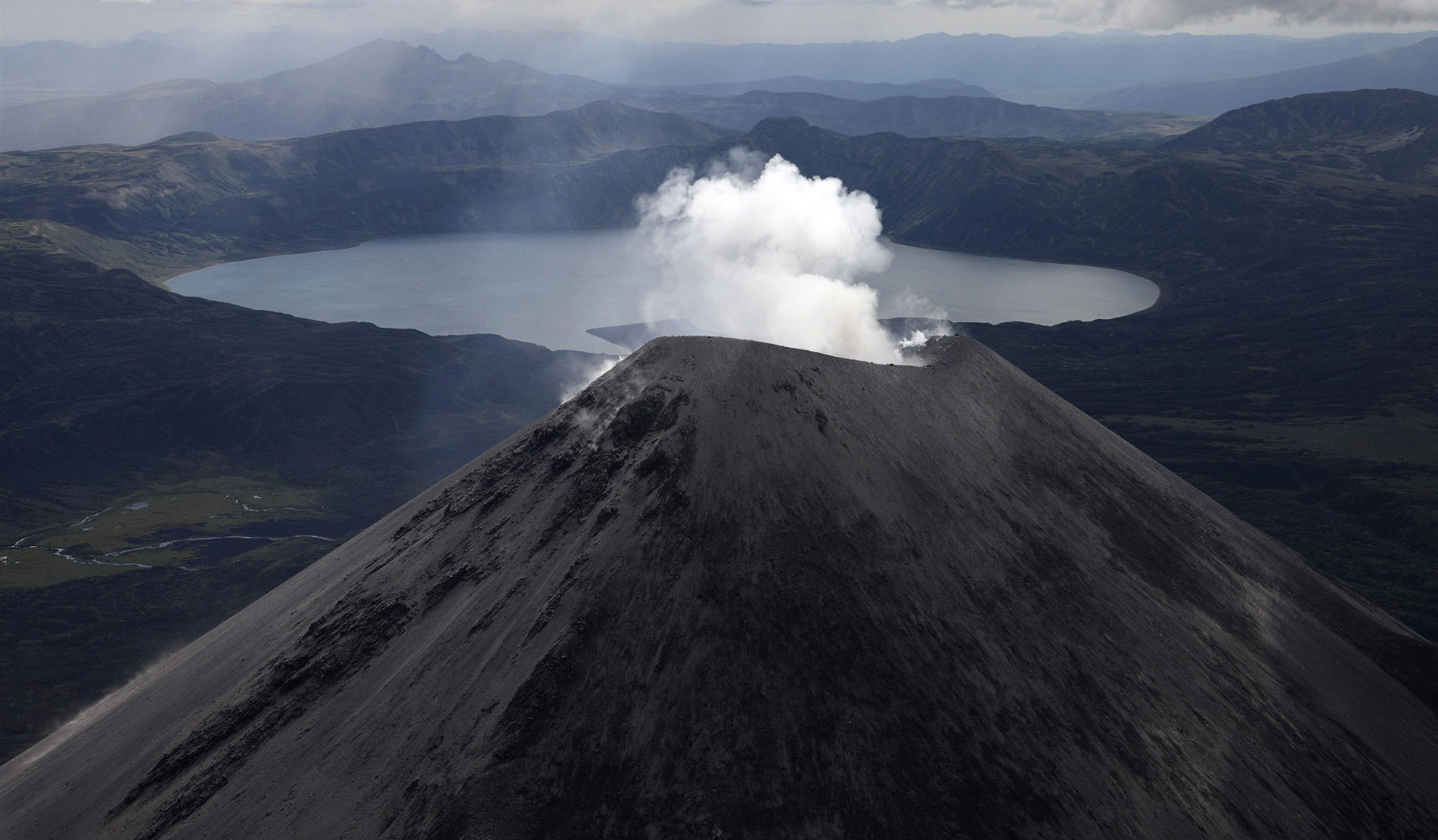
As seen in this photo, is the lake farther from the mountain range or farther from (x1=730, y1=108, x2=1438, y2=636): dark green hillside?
(x1=730, y1=108, x2=1438, y2=636): dark green hillside

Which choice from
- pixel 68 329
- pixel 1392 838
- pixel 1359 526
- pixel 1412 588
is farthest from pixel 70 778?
pixel 68 329

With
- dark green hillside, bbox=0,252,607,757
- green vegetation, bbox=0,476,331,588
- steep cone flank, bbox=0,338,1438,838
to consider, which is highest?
steep cone flank, bbox=0,338,1438,838

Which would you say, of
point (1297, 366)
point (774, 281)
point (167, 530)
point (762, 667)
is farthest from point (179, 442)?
point (1297, 366)

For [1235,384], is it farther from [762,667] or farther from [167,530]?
[167,530]

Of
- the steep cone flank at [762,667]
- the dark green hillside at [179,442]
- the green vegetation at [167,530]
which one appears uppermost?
the steep cone flank at [762,667]

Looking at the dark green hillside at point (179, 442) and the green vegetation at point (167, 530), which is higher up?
the dark green hillside at point (179, 442)

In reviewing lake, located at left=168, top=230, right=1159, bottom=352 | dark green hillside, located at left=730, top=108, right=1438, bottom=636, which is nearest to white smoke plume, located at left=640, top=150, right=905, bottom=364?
lake, located at left=168, top=230, right=1159, bottom=352

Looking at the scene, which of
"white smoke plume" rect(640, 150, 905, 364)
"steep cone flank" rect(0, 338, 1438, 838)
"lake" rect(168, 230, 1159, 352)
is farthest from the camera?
"lake" rect(168, 230, 1159, 352)

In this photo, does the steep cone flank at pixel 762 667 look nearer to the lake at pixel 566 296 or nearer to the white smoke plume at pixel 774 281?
the white smoke plume at pixel 774 281

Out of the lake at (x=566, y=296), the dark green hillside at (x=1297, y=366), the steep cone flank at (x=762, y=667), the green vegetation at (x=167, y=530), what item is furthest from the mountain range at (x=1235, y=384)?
the steep cone flank at (x=762, y=667)
